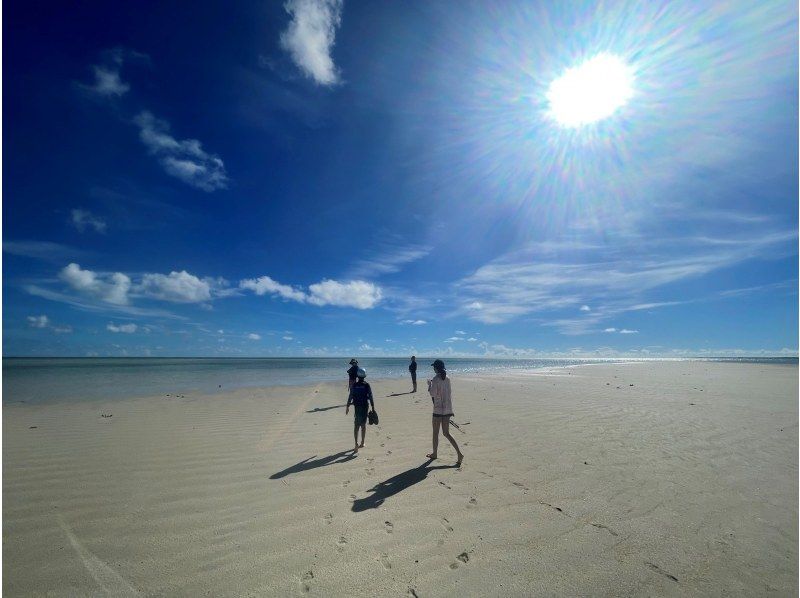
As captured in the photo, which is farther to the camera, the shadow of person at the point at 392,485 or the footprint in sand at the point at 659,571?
the shadow of person at the point at 392,485

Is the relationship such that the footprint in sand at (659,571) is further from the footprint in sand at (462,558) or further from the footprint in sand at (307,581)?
the footprint in sand at (307,581)

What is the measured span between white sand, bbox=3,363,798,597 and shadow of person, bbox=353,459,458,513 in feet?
0.16

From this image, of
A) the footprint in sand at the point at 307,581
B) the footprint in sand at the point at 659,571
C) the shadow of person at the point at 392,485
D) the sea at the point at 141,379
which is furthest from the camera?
the sea at the point at 141,379

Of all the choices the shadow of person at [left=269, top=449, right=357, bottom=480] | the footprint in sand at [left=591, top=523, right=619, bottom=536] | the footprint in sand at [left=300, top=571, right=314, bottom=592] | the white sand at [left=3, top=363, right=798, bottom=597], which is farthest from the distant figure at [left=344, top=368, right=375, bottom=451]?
the footprint in sand at [left=591, top=523, right=619, bottom=536]

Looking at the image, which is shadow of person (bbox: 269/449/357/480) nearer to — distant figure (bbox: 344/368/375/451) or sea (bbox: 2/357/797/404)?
distant figure (bbox: 344/368/375/451)

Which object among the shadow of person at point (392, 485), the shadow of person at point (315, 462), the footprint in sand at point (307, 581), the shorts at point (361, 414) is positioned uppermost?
the shorts at point (361, 414)

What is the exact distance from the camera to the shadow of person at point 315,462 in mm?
7852

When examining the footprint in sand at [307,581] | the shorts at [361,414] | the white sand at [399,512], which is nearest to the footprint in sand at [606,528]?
the white sand at [399,512]

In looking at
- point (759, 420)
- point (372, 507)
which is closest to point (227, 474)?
point (372, 507)

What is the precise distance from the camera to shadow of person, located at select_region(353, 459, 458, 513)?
6.27 meters

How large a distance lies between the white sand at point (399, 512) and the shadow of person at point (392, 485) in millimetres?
49

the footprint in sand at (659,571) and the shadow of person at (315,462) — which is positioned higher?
the shadow of person at (315,462)

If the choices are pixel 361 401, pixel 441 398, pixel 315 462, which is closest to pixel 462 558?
pixel 441 398

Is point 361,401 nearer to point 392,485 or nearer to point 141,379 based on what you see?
point 392,485
